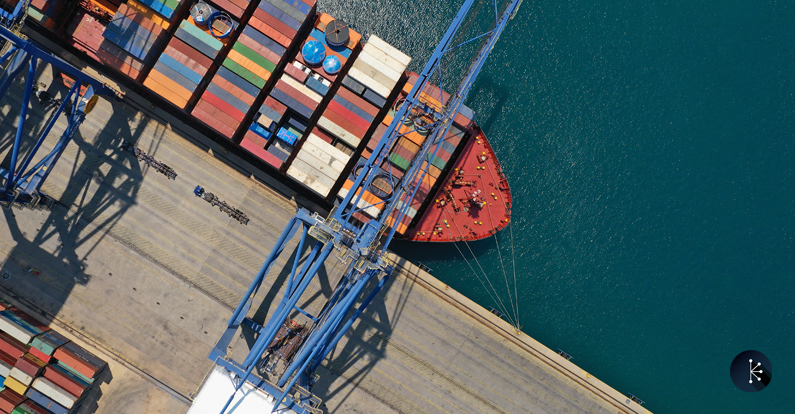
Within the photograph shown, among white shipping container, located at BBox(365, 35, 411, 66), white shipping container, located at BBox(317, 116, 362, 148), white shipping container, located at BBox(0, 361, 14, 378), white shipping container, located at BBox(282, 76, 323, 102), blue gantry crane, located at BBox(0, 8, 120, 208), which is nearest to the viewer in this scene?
blue gantry crane, located at BBox(0, 8, 120, 208)

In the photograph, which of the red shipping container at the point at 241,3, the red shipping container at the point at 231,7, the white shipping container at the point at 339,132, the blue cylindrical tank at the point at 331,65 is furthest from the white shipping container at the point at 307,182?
the red shipping container at the point at 241,3

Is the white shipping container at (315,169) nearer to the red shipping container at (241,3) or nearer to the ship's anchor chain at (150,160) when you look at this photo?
the ship's anchor chain at (150,160)

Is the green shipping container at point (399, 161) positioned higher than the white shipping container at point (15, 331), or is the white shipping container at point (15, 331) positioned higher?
the green shipping container at point (399, 161)

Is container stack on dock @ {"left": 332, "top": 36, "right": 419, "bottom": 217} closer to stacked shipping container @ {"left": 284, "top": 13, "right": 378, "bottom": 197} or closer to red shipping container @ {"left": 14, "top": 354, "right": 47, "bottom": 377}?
stacked shipping container @ {"left": 284, "top": 13, "right": 378, "bottom": 197}

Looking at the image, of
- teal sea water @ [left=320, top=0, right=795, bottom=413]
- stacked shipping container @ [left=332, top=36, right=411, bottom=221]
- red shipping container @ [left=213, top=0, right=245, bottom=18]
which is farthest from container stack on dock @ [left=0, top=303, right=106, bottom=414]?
teal sea water @ [left=320, top=0, right=795, bottom=413]

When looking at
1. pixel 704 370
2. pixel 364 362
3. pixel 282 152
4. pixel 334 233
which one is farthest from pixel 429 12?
pixel 704 370

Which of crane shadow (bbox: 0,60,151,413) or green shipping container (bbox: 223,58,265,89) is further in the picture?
crane shadow (bbox: 0,60,151,413)

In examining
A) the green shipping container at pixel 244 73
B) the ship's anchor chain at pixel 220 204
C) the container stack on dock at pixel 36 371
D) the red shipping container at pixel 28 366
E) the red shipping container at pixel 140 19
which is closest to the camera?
the red shipping container at pixel 28 366
